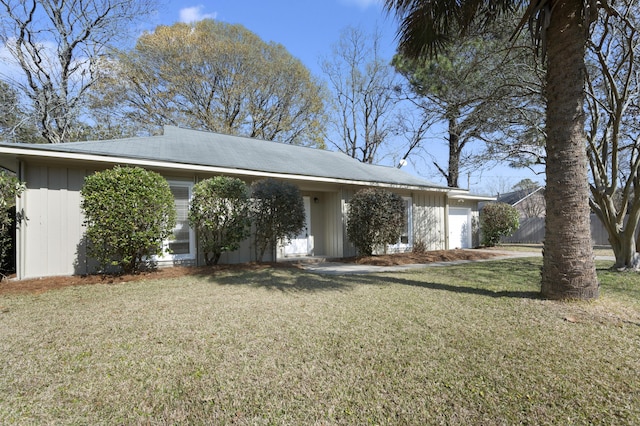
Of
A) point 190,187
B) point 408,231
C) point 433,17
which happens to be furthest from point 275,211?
point 408,231

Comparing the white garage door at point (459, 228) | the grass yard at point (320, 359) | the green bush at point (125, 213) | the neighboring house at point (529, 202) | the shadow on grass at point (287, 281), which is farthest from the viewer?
the neighboring house at point (529, 202)

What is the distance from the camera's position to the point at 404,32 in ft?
19.8

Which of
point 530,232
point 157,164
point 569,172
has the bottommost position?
point 530,232

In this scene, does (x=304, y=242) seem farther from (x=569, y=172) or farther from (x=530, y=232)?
(x=530, y=232)

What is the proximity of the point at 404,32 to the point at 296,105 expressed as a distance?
56.9 feet

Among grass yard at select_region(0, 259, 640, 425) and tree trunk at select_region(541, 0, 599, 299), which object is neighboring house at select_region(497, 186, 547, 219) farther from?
tree trunk at select_region(541, 0, 599, 299)

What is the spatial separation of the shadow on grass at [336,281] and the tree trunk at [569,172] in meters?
0.66

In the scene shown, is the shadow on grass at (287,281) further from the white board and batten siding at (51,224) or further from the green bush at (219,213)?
the white board and batten siding at (51,224)

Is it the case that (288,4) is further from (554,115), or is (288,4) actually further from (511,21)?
(554,115)

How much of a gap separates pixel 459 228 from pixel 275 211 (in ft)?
35.4

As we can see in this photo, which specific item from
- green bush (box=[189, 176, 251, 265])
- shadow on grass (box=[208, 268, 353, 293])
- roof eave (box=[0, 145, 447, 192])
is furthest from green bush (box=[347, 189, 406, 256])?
green bush (box=[189, 176, 251, 265])

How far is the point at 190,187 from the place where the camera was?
8.68m

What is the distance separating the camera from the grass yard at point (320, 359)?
2.29m

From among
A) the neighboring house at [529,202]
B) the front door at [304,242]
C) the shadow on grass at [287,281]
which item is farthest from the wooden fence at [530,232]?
the shadow on grass at [287,281]
